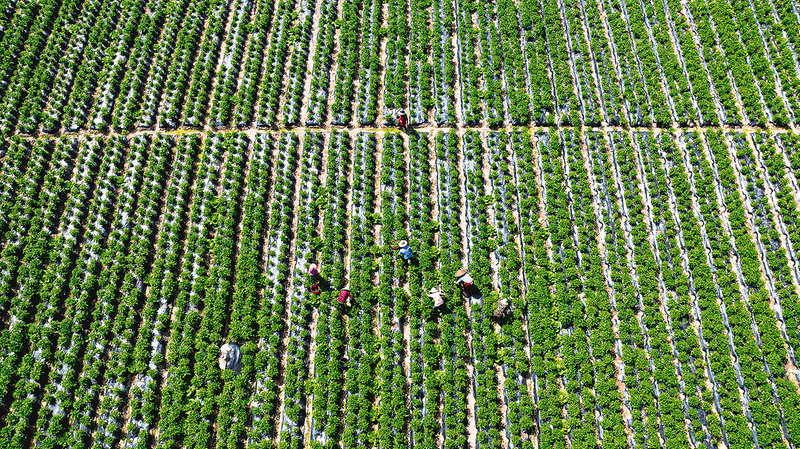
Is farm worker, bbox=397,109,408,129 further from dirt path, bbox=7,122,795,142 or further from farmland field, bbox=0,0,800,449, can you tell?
farmland field, bbox=0,0,800,449

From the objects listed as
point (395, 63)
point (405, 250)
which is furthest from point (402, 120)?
point (405, 250)

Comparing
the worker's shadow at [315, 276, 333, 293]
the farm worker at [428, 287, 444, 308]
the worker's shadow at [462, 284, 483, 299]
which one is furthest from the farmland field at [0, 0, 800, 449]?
the farm worker at [428, 287, 444, 308]

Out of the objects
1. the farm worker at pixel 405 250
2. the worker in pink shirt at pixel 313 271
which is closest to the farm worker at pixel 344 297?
the worker in pink shirt at pixel 313 271

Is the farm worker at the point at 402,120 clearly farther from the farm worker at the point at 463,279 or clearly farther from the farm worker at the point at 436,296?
the farm worker at the point at 436,296

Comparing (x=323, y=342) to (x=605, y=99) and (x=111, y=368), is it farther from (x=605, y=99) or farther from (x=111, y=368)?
(x=605, y=99)

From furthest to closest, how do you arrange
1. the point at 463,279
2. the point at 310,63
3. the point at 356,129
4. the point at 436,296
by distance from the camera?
the point at 310,63, the point at 356,129, the point at 463,279, the point at 436,296

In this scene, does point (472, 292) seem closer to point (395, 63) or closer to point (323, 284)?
point (323, 284)
